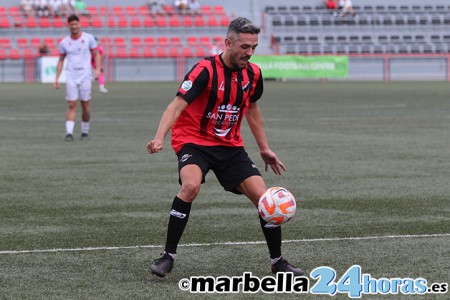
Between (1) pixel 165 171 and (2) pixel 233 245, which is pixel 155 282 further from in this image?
(1) pixel 165 171

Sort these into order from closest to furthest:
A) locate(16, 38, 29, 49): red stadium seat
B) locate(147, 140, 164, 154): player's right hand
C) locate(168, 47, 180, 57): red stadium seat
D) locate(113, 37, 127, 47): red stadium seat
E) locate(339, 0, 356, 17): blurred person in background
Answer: locate(147, 140, 164, 154): player's right hand → locate(16, 38, 29, 49): red stadium seat → locate(168, 47, 180, 57): red stadium seat → locate(113, 37, 127, 47): red stadium seat → locate(339, 0, 356, 17): blurred person in background

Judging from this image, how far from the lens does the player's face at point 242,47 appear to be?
23.1ft

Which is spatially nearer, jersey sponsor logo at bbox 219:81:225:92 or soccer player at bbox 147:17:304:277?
soccer player at bbox 147:17:304:277

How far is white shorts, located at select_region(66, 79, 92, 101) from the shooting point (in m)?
19.3

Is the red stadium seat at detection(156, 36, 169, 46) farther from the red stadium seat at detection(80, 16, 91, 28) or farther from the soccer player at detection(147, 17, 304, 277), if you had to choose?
the soccer player at detection(147, 17, 304, 277)

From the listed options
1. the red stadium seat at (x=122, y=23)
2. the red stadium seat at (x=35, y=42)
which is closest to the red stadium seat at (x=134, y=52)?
the red stadium seat at (x=122, y=23)

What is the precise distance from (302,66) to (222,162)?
46.9 m

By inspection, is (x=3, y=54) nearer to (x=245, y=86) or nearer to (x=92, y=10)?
(x=92, y=10)

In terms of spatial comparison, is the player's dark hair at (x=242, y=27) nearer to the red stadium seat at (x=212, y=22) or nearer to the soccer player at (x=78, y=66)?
the soccer player at (x=78, y=66)

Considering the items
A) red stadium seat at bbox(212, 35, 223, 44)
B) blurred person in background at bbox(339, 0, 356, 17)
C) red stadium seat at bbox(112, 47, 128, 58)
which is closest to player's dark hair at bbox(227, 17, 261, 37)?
red stadium seat at bbox(212, 35, 223, 44)

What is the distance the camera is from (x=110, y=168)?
14.2 meters

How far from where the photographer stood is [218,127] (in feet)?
24.2

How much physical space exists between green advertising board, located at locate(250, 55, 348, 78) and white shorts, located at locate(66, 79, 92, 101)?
1292 inches

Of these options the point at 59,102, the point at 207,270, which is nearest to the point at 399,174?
the point at 207,270
